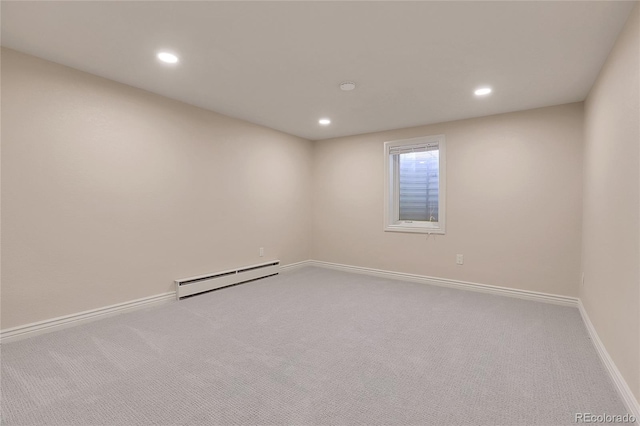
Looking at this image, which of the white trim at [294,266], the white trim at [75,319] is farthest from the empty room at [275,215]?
the white trim at [294,266]

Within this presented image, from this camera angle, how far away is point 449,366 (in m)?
2.07

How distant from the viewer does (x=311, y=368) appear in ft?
6.67

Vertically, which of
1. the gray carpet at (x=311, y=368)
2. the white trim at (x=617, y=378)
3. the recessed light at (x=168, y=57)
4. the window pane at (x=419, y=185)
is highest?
the recessed light at (x=168, y=57)

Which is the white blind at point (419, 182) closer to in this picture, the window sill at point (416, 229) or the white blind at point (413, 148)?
the white blind at point (413, 148)

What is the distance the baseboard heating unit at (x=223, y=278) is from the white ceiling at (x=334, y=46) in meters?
2.11

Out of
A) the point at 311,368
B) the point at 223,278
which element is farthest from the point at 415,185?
the point at 311,368

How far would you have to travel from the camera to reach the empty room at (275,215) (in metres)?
1.77

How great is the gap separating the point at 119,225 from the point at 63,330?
3.26 feet

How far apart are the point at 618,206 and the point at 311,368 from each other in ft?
7.37

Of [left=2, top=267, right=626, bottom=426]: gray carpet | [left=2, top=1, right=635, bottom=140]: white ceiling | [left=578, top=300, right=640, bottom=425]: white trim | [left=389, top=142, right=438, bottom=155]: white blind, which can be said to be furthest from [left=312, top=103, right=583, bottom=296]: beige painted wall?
[left=578, top=300, right=640, bottom=425]: white trim

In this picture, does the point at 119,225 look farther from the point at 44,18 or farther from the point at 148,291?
the point at 44,18

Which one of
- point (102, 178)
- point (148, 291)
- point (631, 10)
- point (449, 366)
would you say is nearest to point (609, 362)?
point (449, 366)

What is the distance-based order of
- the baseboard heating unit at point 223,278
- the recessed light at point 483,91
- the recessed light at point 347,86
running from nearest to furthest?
the recessed light at point 347,86
the recessed light at point 483,91
the baseboard heating unit at point 223,278

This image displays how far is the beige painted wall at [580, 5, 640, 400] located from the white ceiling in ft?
0.95
